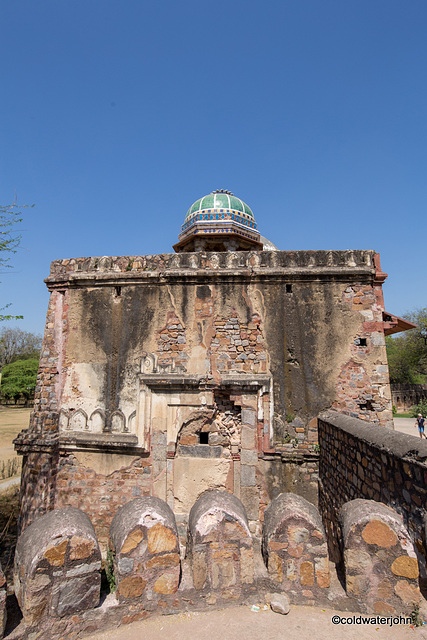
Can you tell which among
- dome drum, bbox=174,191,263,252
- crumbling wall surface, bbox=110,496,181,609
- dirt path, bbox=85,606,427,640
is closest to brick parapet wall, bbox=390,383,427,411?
dome drum, bbox=174,191,263,252

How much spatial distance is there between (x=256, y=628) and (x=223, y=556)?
45 centimetres

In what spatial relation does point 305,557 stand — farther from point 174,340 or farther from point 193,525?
point 174,340

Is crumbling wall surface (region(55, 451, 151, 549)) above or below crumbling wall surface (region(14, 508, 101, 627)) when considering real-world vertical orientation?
below

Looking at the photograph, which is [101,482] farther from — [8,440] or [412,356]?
[412,356]

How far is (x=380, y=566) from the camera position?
258 centimetres

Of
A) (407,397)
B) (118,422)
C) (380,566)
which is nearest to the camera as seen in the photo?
(380,566)

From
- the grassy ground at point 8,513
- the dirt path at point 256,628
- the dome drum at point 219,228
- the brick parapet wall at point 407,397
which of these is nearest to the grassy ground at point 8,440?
the grassy ground at point 8,513

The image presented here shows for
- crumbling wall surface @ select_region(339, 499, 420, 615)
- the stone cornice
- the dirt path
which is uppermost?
the stone cornice

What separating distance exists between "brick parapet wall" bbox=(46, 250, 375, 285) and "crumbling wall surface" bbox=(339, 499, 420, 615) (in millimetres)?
5034

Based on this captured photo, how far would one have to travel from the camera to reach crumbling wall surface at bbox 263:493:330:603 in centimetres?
271

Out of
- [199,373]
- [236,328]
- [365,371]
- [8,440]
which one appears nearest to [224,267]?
[236,328]

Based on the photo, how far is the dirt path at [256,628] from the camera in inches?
94.3

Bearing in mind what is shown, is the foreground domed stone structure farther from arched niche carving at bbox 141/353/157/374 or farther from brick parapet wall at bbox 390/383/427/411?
brick parapet wall at bbox 390/383/427/411

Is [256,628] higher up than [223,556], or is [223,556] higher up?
[223,556]
